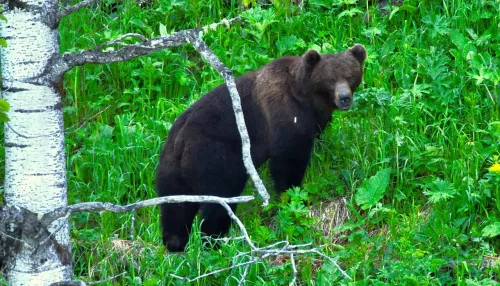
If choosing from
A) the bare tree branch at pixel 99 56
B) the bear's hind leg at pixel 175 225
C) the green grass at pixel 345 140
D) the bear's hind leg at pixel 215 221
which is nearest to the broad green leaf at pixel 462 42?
the green grass at pixel 345 140

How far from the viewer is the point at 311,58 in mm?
5941

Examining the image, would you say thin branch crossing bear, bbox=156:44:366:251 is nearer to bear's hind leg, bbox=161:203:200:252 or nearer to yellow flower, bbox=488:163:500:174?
bear's hind leg, bbox=161:203:200:252

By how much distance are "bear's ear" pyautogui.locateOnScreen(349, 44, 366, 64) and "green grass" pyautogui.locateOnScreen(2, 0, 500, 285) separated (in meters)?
0.37

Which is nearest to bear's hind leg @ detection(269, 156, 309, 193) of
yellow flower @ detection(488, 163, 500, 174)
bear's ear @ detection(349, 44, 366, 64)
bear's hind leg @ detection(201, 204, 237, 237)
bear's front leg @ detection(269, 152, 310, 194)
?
bear's front leg @ detection(269, 152, 310, 194)

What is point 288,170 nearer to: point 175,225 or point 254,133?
point 254,133

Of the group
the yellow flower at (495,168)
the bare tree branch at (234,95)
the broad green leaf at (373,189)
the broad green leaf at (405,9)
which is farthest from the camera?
the broad green leaf at (405,9)

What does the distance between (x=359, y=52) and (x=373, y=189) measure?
1143 millimetres

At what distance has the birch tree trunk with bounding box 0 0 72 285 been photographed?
3.32 metres

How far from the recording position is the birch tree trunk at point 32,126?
3.32 metres

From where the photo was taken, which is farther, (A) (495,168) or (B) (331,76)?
(B) (331,76)

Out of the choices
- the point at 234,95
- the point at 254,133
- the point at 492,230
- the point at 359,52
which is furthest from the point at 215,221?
the point at 234,95

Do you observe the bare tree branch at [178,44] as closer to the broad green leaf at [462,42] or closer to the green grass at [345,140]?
the green grass at [345,140]

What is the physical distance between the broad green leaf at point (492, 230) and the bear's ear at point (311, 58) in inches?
71.2

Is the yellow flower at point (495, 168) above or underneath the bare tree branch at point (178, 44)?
underneath
